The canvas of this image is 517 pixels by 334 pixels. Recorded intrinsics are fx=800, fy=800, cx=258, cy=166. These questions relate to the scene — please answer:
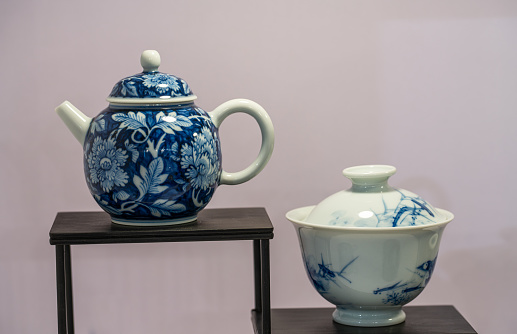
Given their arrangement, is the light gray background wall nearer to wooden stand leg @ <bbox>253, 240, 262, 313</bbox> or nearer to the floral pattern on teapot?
wooden stand leg @ <bbox>253, 240, 262, 313</bbox>

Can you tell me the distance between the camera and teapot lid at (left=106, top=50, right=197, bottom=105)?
1.02m

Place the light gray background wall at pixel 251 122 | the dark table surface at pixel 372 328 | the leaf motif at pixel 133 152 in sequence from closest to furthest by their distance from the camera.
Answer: the leaf motif at pixel 133 152 → the dark table surface at pixel 372 328 → the light gray background wall at pixel 251 122

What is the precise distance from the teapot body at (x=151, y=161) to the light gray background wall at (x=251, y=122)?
38 centimetres

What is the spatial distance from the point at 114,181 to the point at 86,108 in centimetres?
42

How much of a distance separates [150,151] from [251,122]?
0.46m

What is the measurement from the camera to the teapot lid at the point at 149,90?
1018mm

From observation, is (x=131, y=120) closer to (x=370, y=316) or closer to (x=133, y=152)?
(x=133, y=152)

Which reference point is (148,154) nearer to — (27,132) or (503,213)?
(27,132)

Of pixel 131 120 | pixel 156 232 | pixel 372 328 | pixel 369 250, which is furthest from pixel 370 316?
pixel 131 120

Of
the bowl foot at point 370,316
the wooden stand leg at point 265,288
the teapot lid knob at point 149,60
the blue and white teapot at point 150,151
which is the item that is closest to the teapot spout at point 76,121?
the blue and white teapot at point 150,151

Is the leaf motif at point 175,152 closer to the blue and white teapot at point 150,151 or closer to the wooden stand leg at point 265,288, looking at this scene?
the blue and white teapot at point 150,151

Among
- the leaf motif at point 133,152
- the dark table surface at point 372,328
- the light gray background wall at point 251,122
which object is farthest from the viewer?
the light gray background wall at point 251,122

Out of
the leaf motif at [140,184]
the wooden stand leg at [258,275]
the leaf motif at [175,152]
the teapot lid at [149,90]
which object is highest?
the teapot lid at [149,90]

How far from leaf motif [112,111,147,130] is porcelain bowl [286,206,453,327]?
0.81ft
